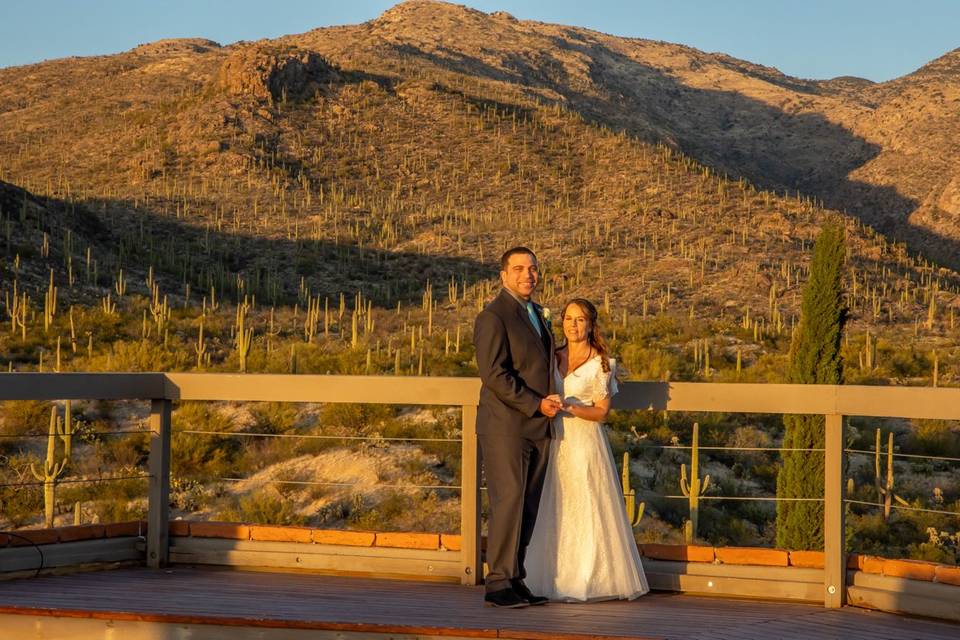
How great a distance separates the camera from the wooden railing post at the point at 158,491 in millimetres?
6277

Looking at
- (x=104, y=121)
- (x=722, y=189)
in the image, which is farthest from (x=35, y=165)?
(x=722, y=189)

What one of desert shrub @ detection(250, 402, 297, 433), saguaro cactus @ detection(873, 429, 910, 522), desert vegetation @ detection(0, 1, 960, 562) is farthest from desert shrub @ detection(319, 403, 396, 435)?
saguaro cactus @ detection(873, 429, 910, 522)

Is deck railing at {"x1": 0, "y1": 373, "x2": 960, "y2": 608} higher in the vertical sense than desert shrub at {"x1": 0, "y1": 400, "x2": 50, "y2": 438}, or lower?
higher

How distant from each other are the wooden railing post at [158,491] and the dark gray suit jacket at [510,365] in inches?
70.0

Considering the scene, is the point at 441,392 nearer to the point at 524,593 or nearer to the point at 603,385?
the point at 603,385

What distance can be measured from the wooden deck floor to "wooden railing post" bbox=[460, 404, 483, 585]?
0.37 ft

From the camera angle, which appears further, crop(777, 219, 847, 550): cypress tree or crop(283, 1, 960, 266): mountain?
crop(283, 1, 960, 266): mountain

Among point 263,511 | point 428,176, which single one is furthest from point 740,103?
point 263,511

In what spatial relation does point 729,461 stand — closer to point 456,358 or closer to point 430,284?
point 456,358

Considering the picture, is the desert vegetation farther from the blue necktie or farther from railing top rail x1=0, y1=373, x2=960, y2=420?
the blue necktie

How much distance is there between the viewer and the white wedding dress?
215 inches

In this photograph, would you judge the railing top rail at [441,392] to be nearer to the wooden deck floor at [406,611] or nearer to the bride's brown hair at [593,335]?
the bride's brown hair at [593,335]

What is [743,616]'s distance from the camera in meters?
5.12

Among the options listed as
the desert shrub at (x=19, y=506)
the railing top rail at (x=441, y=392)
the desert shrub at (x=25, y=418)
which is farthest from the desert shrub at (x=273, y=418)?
the railing top rail at (x=441, y=392)
